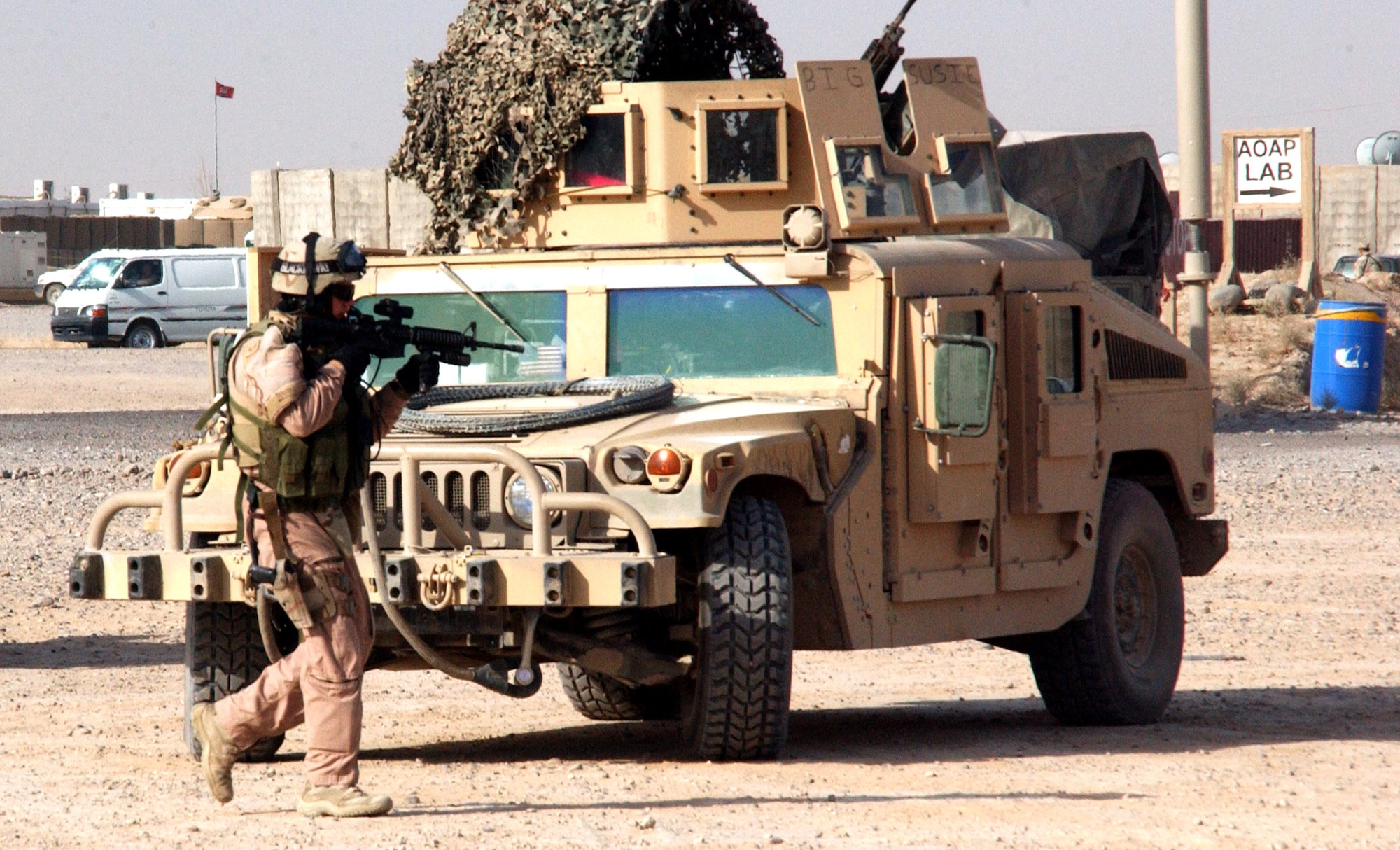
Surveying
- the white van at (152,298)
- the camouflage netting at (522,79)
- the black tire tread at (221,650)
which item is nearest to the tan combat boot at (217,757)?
the black tire tread at (221,650)

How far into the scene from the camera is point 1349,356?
79.7 ft

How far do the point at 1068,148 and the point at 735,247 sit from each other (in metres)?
9.65

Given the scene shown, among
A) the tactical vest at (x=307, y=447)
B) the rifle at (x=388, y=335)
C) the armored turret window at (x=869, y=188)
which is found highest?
the armored turret window at (x=869, y=188)

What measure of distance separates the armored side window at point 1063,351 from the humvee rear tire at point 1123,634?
0.65 meters

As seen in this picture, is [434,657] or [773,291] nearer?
[434,657]

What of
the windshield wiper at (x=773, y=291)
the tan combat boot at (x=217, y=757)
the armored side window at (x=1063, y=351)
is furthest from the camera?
the armored side window at (x=1063, y=351)

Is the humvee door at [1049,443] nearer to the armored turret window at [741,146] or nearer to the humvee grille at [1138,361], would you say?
the humvee grille at [1138,361]

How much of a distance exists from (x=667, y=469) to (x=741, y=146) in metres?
2.59

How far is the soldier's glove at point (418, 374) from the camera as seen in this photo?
248 inches

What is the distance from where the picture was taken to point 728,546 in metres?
7.04

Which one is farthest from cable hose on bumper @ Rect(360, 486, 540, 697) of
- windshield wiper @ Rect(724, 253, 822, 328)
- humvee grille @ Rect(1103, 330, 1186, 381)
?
humvee grille @ Rect(1103, 330, 1186, 381)

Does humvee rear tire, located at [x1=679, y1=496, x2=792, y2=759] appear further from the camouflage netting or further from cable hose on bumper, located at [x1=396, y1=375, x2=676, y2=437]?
the camouflage netting

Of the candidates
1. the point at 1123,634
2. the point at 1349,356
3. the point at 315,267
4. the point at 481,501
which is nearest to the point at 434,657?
the point at 481,501

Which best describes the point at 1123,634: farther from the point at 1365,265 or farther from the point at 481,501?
the point at 1365,265
